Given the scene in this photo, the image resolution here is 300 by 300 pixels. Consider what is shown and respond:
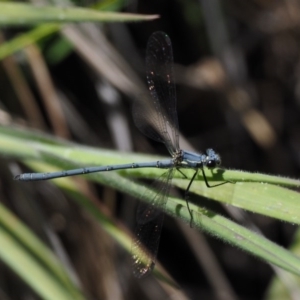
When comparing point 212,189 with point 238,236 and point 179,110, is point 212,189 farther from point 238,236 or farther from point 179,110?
point 179,110

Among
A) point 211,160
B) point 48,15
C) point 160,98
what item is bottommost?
point 211,160

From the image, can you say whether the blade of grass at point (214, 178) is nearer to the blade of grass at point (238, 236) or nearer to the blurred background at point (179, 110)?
the blade of grass at point (238, 236)

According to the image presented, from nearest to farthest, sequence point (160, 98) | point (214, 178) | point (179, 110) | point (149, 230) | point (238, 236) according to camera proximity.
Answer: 1. point (238, 236)
2. point (214, 178)
3. point (149, 230)
4. point (160, 98)
5. point (179, 110)

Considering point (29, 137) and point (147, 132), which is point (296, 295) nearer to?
point (147, 132)

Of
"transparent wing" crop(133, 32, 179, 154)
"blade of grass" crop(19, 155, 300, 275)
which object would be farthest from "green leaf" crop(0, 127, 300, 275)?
"transparent wing" crop(133, 32, 179, 154)

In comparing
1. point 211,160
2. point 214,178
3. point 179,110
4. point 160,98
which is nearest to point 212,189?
point 214,178

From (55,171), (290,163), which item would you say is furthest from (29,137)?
(290,163)

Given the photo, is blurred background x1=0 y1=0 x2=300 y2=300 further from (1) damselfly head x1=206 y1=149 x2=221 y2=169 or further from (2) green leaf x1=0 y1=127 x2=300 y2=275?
(2) green leaf x1=0 y1=127 x2=300 y2=275

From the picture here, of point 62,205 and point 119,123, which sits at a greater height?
point 119,123
